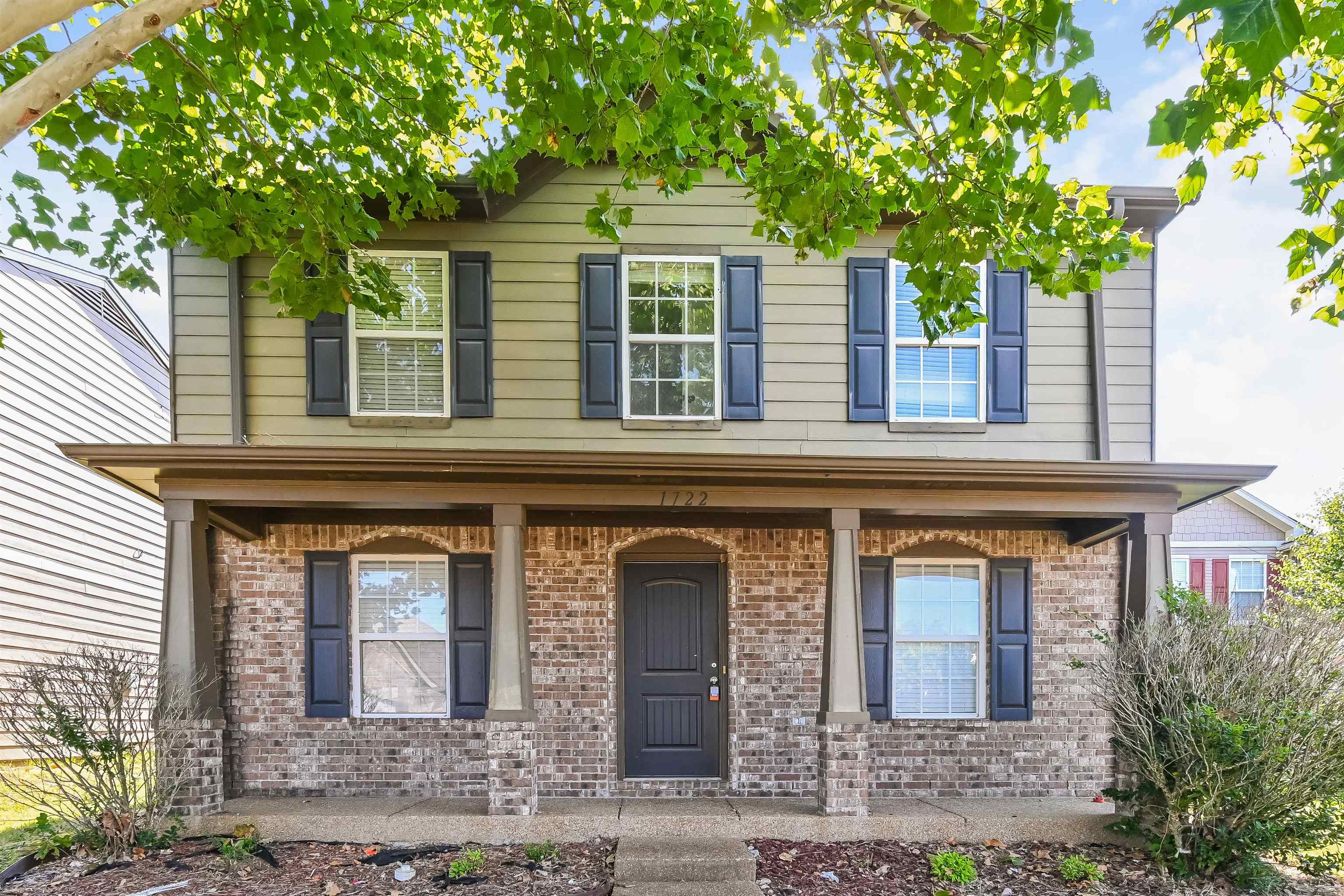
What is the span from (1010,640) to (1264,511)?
10.7 m

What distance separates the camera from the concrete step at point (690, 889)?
4629mm

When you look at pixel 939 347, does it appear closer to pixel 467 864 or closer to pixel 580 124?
pixel 580 124

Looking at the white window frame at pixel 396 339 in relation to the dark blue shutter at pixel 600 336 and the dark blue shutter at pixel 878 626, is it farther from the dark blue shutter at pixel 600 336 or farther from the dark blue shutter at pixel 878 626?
the dark blue shutter at pixel 878 626

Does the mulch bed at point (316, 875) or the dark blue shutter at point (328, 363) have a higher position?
the dark blue shutter at point (328, 363)

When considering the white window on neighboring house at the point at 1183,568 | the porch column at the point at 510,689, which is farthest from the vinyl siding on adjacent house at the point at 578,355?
the white window on neighboring house at the point at 1183,568

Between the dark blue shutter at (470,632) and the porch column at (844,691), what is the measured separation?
2872 millimetres

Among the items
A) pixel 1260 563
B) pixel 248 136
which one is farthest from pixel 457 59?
pixel 1260 563

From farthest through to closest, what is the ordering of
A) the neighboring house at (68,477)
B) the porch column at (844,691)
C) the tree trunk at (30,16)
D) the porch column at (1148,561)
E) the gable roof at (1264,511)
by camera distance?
the gable roof at (1264,511), the neighboring house at (68,477), the porch column at (1148,561), the porch column at (844,691), the tree trunk at (30,16)

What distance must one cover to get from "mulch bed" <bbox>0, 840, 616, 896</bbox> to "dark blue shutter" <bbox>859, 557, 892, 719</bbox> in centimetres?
277

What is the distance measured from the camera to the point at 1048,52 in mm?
3604

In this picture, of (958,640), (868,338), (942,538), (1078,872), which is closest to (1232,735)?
(1078,872)

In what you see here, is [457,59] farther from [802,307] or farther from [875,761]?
[875,761]

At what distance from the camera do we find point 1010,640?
675 centimetres

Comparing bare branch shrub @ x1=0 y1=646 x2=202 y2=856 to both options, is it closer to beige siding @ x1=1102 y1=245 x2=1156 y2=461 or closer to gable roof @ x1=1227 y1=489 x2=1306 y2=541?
beige siding @ x1=1102 y1=245 x2=1156 y2=461
